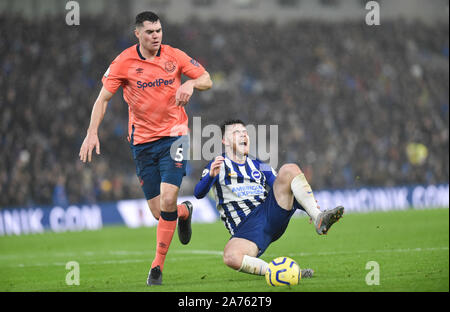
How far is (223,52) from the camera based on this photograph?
2856 centimetres

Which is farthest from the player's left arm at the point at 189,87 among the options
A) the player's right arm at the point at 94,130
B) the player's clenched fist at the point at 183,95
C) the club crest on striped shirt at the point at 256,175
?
the club crest on striped shirt at the point at 256,175

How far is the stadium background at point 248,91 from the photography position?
2088 centimetres

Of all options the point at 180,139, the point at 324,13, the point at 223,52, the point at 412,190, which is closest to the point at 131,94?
the point at 180,139

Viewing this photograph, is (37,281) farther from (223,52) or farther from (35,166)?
(223,52)

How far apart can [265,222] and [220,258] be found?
11.3 ft

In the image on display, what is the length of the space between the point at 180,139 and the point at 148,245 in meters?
6.45

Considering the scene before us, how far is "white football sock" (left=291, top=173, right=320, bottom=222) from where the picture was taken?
7.05 meters

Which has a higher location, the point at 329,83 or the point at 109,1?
the point at 109,1

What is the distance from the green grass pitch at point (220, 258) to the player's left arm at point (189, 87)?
6.15ft

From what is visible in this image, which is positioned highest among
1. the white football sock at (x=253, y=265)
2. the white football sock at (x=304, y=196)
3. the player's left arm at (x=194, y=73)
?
the player's left arm at (x=194, y=73)

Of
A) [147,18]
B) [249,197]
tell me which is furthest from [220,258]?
[147,18]

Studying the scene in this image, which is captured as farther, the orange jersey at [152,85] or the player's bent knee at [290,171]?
the orange jersey at [152,85]

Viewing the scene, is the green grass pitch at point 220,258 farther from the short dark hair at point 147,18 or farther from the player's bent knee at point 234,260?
the short dark hair at point 147,18
